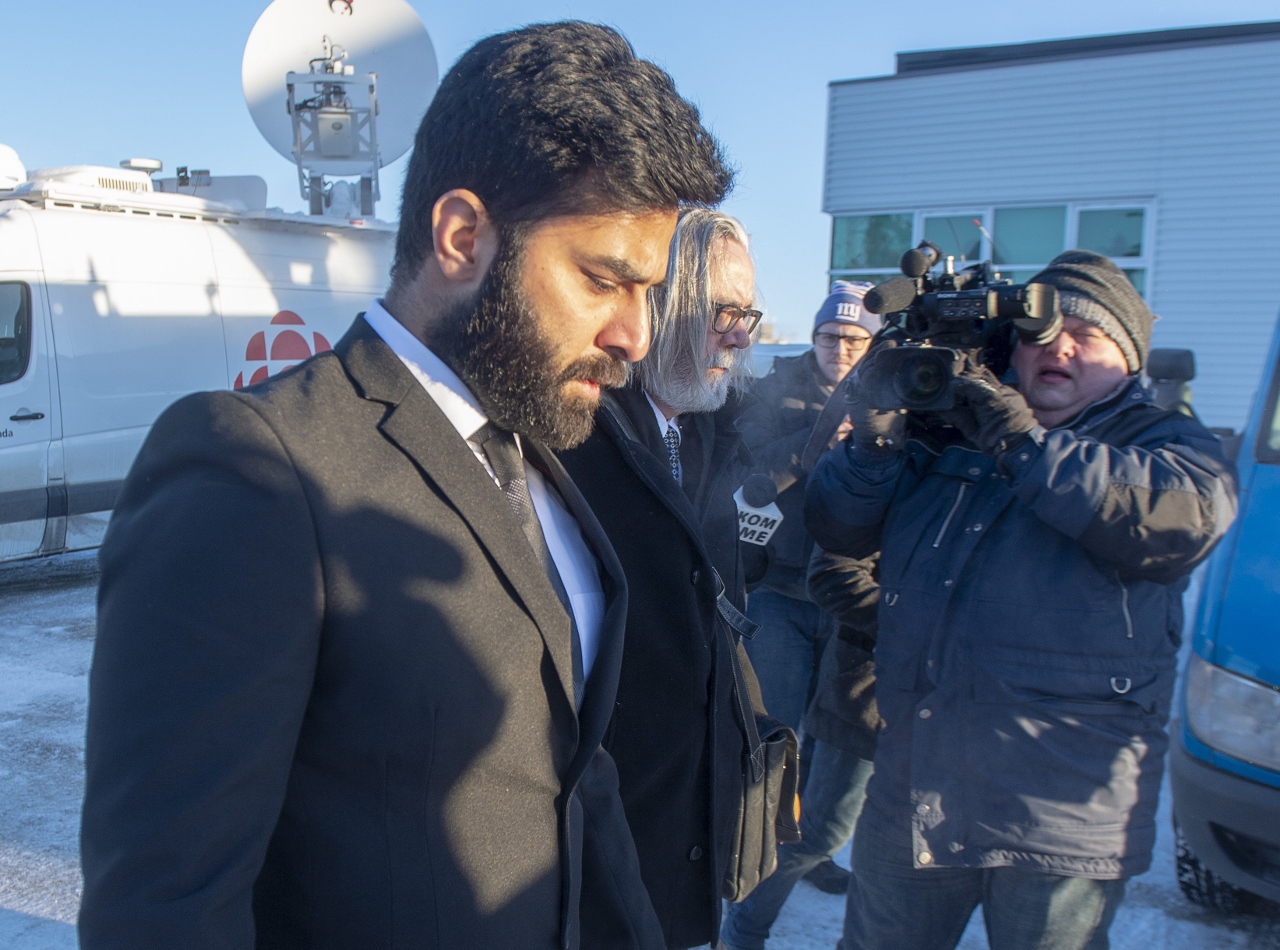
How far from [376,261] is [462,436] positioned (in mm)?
8514

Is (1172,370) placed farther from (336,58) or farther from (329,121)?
(336,58)

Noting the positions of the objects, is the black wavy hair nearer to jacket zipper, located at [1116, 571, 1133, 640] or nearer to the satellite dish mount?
jacket zipper, located at [1116, 571, 1133, 640]

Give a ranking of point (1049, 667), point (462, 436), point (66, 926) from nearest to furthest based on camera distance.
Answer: point (462, 436) < point (1049, 667) < point (66, 926)

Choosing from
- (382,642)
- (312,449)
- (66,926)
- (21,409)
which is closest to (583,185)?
(312,449)

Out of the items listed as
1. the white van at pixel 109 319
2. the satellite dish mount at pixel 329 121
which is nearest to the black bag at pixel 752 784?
the white van at pixel 109 319

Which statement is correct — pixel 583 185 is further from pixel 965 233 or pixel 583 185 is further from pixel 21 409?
pixel 965 233

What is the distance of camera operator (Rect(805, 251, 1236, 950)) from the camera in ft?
6.52

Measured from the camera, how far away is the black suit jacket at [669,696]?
1.74m

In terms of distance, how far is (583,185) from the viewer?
51.1 inches

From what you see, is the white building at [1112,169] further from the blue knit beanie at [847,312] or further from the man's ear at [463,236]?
the man's ear at [463,236]

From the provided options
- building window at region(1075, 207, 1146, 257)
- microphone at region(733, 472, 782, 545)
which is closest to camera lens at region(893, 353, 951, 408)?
microphone at region(733, 472, 782, 545)

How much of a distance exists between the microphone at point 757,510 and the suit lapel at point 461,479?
1728 millimetres

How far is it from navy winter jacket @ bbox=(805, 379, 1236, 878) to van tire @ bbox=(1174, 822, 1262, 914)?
4.87 ft

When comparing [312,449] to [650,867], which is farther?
[650,867]
